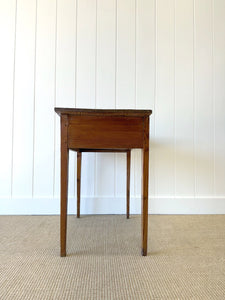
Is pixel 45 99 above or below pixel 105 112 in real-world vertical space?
above

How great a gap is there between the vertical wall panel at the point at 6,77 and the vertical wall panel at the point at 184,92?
47.9 inches

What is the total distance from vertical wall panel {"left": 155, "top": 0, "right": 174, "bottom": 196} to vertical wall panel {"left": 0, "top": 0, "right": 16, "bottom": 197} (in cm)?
107

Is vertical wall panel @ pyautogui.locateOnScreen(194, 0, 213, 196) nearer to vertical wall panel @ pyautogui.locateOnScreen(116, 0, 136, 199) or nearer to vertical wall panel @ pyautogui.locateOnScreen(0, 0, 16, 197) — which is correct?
vertical wall panel @ pyautogui.locateOnScreen(116, 0, 136, 199)

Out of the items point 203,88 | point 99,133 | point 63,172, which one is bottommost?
point 63,172

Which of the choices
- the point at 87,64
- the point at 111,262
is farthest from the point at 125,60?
the point at 111,262

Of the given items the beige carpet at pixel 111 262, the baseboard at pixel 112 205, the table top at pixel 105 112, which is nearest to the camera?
the beige carpet at pixel 111 262

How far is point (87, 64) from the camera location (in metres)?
1.48

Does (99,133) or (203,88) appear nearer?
(99,133)

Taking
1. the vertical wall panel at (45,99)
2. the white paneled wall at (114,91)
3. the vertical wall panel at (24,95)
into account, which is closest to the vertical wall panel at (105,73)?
the white paneled wall at (114,91)

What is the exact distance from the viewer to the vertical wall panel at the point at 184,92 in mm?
1492

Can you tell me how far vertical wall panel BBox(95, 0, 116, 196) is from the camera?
1.47 metres

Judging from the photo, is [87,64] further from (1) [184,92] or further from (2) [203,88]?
(2) [203,88]

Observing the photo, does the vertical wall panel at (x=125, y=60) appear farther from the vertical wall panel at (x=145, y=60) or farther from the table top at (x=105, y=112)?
the table top at (x=105, y=112)

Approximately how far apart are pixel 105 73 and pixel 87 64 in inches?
5.8
